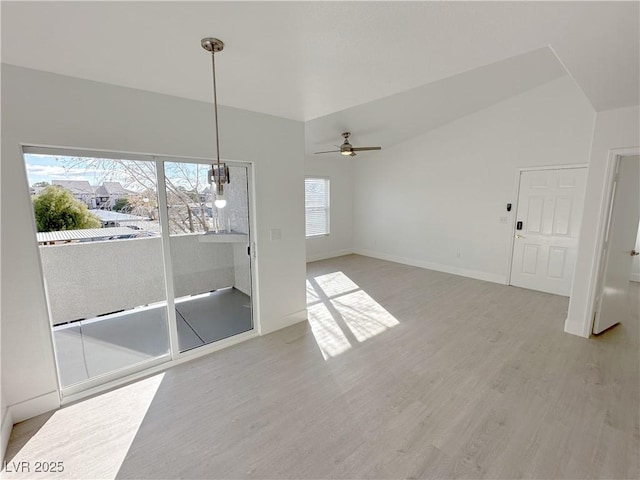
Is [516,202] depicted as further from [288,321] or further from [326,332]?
[288,321]

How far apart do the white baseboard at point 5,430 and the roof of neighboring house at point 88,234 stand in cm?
121

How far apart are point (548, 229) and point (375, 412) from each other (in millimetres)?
4312

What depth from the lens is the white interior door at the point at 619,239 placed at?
10.1 ft

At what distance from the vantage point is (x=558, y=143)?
172 inches

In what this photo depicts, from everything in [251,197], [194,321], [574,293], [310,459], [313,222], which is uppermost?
[251,197]

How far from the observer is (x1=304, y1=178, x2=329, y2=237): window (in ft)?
22.7

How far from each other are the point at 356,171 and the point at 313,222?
1.83 metres

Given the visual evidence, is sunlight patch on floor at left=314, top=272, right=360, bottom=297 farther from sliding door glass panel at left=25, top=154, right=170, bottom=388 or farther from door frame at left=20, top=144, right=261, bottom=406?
sliding door glass panel at left=25, top=154, right=170, bottom=388

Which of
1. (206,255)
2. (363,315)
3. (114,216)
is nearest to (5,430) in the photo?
(114,216)

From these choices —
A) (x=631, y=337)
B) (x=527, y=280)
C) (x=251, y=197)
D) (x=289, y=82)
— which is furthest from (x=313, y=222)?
(x=631, y=337)

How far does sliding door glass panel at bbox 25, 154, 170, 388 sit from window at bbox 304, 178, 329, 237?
4497 millimetres

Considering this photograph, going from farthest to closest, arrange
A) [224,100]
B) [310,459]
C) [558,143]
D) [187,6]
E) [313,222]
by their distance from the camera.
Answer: [313,222]
[558,143]
[224,100]
[310,459]
[187,6]

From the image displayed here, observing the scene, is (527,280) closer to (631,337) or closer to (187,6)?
(631,337)

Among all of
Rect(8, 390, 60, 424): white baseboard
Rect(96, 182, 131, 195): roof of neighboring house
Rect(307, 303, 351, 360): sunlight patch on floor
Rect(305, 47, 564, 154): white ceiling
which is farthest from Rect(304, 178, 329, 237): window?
Rect(8, 390, 60, 424): white baseboard
